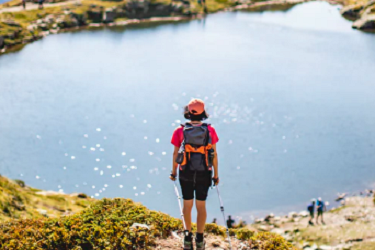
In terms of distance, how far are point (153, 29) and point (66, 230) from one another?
329 feet

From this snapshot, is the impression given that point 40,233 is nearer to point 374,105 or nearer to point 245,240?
point 245,240

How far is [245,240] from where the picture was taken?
49.1 feet

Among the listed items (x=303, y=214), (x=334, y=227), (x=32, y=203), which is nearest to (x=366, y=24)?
(x=303, y=214)

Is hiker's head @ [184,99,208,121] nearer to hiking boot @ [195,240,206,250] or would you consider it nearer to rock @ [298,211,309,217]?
hiking boot @ [195,240,206,250]

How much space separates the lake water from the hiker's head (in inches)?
1155

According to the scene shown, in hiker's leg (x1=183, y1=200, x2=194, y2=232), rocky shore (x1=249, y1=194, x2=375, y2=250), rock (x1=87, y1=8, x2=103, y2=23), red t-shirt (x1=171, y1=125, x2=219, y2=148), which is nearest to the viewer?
red t-shirt (x1=171, y1=125, x2=219, y2=148)

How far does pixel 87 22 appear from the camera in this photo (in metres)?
112

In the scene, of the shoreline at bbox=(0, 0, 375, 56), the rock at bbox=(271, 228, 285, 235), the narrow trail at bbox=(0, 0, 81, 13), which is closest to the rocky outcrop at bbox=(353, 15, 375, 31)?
the shoreline at bbox=(0, 0, 375, 56)

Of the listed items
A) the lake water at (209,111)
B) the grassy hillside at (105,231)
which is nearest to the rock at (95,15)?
the lake water at (209,111)

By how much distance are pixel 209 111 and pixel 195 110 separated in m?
46.6

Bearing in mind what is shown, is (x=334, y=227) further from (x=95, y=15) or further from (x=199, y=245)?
(x=95, y=15)

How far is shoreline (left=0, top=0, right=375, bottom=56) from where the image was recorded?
94438 mm

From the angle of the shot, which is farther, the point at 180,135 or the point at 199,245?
the point at 199,245

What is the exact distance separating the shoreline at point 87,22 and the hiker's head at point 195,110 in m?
84.8
